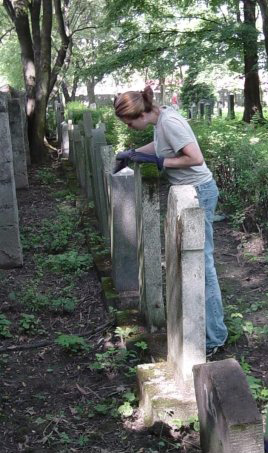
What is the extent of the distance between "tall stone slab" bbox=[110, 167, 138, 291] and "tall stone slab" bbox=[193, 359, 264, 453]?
2285mm

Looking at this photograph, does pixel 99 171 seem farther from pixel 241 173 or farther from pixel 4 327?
pixel 4 327

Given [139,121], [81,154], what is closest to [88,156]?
[81,154]

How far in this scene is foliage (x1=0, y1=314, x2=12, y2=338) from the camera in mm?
4527

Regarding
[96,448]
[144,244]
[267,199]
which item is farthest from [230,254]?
[96,448]

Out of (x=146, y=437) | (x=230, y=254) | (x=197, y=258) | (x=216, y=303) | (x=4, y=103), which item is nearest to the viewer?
Answer: (x=197, y=258)

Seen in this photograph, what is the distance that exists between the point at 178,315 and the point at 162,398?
459mm

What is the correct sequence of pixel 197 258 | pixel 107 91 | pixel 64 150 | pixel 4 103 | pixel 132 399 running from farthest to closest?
pixel 107 91 → pixel 64 150 → pixel 4 103 → pixel 132 399 → pixel 197 258

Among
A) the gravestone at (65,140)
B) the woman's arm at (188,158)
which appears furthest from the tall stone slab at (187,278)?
the gravestone at (65,140)

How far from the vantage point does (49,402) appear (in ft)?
11.8

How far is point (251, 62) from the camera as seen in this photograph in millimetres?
15234

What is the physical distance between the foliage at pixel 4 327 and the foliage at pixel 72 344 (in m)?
0.49

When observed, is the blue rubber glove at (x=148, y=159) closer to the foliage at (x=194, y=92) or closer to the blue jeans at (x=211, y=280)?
the blue jeans at (x=211, y=280)

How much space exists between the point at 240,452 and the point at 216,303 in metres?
1.66

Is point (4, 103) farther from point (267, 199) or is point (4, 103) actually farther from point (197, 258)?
point (197, 258)
